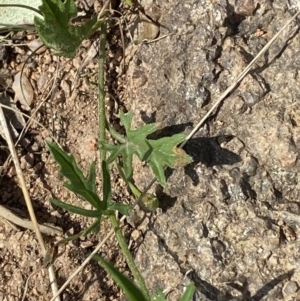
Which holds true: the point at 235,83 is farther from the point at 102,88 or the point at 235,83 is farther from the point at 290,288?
the point at 290,288

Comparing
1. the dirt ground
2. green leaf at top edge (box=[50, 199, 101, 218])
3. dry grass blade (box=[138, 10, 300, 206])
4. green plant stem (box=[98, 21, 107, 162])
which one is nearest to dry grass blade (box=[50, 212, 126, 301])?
the dirt ground

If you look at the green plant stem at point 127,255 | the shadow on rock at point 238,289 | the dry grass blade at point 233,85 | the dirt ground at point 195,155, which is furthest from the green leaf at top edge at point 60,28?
the shadow on rock at point 238,289

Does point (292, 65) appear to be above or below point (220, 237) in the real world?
above

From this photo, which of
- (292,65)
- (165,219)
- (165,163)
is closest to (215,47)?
(292,65)

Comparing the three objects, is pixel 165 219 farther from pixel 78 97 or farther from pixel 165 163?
pixel 78 97

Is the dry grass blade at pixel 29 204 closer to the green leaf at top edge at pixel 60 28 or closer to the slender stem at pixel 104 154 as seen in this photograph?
the slender stem at pixel 104 154

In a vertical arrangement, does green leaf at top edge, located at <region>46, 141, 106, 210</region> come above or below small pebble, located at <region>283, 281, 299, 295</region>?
above

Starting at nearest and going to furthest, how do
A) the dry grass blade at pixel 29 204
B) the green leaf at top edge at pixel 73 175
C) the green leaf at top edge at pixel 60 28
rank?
the green leaf at top edge at pixel 73 175 < the green leaf at top edge at pixel 60 28 < the dry grass blade at pixel 29 204

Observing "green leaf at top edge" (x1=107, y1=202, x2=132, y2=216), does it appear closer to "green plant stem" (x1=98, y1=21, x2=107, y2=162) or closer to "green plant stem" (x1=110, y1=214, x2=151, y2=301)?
"green plant stem" (x1=110, y1=214, x2=151, y2=301)
